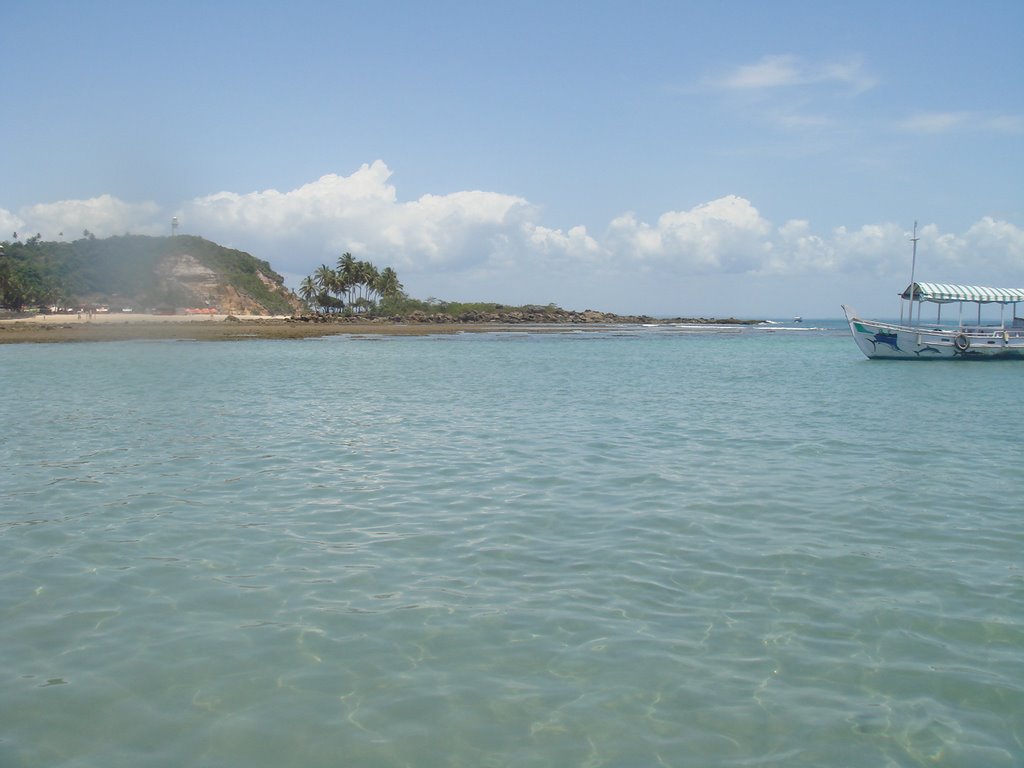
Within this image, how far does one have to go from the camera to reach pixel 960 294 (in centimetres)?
4284

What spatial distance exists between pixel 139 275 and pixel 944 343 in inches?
4558

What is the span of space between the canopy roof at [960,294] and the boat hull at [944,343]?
5.55ft

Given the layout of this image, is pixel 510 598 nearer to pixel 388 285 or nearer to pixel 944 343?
pixel 944 343

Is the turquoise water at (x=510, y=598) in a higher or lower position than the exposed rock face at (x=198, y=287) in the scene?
lower

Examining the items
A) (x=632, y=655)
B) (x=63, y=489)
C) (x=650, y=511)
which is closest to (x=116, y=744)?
(x=632, y=655)

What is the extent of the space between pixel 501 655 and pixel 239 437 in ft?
38.9

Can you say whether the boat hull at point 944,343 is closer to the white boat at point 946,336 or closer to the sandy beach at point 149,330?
the white boat at point 946,336

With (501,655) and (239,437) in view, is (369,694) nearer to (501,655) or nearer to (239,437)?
(501,655)

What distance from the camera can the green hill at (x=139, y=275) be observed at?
118 metres

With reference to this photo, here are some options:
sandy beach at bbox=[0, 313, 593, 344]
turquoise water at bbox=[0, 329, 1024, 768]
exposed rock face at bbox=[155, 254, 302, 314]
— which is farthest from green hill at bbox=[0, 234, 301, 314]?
turquoise water at bbox=[0, 329, 1024, 768]

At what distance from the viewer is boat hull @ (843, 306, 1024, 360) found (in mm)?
42844

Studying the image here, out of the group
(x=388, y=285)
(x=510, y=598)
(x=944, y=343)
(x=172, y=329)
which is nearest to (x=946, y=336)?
(x=944, y=343)

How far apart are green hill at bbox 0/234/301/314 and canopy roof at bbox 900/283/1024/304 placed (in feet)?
302

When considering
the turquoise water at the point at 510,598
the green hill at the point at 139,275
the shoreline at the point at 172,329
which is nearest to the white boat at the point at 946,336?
the turquoise water at the point at 510,598
